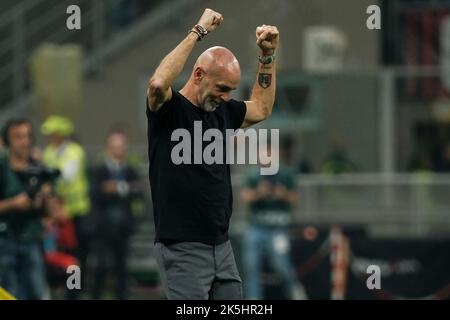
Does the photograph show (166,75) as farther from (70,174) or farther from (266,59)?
(70,174)

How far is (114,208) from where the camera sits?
16.0m

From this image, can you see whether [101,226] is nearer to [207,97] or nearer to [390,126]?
[390,126]

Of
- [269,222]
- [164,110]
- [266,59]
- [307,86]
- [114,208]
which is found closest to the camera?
[164,110]

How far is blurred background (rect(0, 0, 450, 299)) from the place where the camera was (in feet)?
58.1

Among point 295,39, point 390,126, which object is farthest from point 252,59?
point 390,126

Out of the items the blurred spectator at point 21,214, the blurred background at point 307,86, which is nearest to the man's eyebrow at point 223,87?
the blurred spectator at point 21,214

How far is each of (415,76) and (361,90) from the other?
4.45 feet

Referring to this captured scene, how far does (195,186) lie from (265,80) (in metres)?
0.98

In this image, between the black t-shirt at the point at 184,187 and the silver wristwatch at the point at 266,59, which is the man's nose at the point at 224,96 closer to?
the black t-shirt at the point at 184,187

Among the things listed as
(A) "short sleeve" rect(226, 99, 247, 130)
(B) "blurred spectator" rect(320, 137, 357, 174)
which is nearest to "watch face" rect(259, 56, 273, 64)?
(A) "short sleeve" rect(226, 99, 247, 130)

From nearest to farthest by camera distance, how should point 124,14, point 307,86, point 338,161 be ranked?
point 338,161 < point 307,86 < point 124,14

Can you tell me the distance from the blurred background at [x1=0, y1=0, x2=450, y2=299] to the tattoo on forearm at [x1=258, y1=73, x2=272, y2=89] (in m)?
8.79

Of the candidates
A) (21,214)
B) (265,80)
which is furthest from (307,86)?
(265,80)

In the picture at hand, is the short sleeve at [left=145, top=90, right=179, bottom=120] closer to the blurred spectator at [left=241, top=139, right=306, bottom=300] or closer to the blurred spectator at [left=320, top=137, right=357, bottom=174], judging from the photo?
the blurred spectator at [left=241, top=139, right=306, bottom=300]
